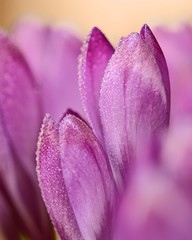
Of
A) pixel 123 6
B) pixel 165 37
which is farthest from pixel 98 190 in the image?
pixel 123 6

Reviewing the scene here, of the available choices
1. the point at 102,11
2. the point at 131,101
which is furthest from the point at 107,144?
the point at 102,11

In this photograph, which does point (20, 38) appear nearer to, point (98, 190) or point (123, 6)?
point (98, 190)

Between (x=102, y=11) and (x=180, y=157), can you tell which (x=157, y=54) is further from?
(x=102, y=11)

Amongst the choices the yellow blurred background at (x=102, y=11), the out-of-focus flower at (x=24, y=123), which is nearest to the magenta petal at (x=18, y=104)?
the out-of-focus flower at (x=24, y=123)

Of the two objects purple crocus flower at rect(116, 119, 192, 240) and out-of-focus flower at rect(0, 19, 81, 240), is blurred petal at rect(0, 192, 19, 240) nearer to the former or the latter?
out-of-focus flower at rect(0, 19, 81, 240)

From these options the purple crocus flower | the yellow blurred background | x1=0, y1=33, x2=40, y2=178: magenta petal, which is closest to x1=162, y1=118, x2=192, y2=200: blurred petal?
the purple crocus flower
